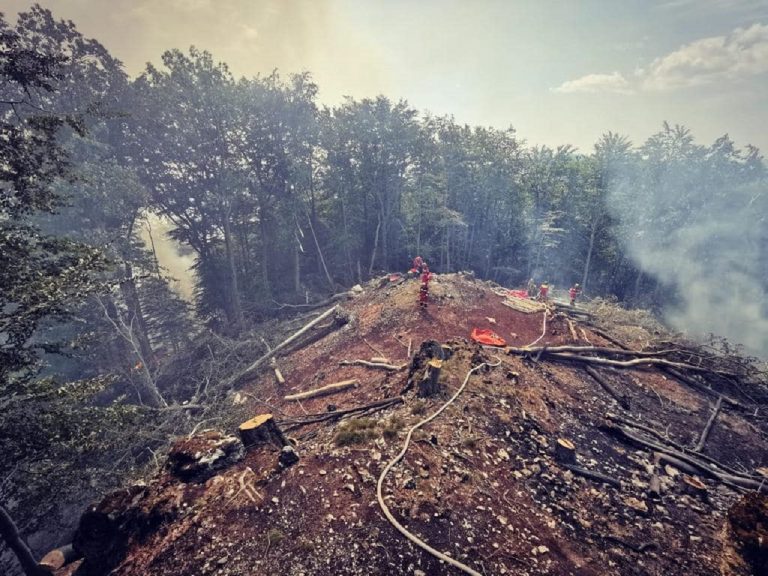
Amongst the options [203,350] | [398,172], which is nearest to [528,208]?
[398,172]

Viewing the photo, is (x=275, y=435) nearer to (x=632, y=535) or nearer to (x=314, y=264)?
(x=632, y=535)

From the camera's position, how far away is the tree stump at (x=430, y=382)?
27.6 ft

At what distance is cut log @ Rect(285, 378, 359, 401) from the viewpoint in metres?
11.5

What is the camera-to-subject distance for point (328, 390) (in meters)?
11.8

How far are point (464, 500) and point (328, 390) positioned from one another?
6.87 meters

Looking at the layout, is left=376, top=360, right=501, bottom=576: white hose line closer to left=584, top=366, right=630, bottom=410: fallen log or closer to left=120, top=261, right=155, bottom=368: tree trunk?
left=584, top=366, right=630, bottom=410: fallen log

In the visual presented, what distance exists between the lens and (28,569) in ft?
22.4

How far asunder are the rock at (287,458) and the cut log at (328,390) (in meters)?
4.99

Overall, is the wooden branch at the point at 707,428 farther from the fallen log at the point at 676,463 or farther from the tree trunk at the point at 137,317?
the tree trunk at the point at 137,317

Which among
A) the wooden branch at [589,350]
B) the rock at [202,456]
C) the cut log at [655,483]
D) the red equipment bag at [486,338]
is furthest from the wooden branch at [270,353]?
the cut log at [655,483]

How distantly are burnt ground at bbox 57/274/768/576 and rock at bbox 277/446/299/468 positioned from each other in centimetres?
13

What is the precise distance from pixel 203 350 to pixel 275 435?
16383 millimetres

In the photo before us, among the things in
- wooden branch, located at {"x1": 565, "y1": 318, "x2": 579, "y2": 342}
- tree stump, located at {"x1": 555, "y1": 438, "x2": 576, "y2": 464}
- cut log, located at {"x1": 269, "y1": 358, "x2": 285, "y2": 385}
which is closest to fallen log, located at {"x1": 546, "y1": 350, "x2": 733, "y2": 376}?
wooden branch, located at {"x1": 565, "y1": 318, "x2": 579, "y2": 342}

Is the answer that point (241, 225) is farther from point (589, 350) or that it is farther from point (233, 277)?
point (589, 350)
